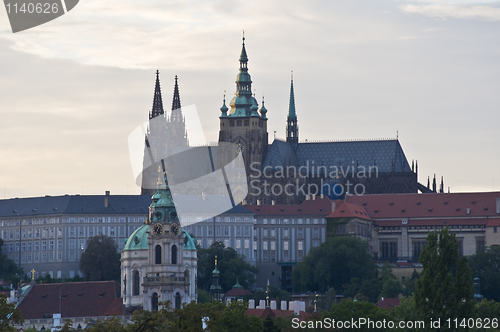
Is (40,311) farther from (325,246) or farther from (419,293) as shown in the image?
(419,293)

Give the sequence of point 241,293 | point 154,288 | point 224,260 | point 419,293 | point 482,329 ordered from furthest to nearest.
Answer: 1. point 224,260
2. point 241,293
3. point 154,288
4. point 482,329
5. point 419,293

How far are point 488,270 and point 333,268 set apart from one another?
1828 cm

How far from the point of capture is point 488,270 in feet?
601

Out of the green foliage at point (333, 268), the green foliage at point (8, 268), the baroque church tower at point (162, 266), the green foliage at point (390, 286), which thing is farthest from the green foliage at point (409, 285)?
the green foliage at point (8, 268)

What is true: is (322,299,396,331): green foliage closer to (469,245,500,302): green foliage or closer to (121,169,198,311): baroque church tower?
(121,169,198,311): baroque church tower

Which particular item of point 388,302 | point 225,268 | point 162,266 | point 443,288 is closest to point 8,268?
point 225,268

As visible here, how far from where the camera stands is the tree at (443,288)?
9288cm

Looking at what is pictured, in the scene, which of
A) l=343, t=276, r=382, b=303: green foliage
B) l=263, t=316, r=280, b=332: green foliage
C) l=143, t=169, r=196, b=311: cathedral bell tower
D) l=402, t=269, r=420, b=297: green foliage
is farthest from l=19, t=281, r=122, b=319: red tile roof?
l=263, t=316, r=280, b=332: green foliage

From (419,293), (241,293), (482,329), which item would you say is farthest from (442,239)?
(241,293)

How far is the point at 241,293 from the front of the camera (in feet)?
576

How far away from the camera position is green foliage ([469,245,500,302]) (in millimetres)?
181000

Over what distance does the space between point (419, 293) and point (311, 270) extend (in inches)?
3749

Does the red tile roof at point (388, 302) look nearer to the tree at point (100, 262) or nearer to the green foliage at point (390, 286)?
the green foliage at point (390, 286)

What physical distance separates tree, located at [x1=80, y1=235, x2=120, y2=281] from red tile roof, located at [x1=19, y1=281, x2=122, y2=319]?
2469 centimetres
